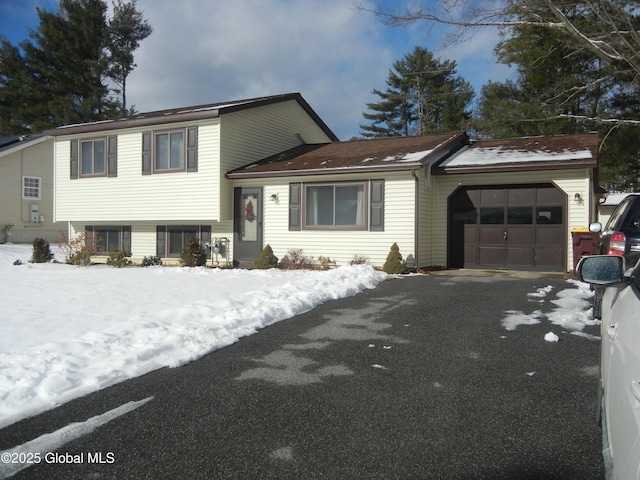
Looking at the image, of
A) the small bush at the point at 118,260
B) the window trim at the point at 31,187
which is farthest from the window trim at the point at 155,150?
the window trim at the point at 31,187

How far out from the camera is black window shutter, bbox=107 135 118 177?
52.0 ft

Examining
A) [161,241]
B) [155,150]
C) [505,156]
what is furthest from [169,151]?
[505,156]

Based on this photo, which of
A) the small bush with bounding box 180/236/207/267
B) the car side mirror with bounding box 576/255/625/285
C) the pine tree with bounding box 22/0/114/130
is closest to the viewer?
the car side mirror with bounding box 576/255/625/285

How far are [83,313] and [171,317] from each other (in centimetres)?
187

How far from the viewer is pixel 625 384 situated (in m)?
1.69

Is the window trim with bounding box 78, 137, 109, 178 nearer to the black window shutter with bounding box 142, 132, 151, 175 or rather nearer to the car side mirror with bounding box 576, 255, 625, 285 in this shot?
the black window shutter with bounding box 142, 132, 151, 175

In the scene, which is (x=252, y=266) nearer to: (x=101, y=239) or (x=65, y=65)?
(x=101, y=239)

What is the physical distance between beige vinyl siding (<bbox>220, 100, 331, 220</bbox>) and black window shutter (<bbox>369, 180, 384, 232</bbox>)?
4628 millimetres

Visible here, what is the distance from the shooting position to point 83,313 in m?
7.29

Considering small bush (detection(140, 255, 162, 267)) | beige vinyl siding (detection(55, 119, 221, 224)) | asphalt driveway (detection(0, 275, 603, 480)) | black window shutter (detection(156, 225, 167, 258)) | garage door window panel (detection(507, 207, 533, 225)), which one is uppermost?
beige vinyl siding (detection(55, 119, 221, 224))

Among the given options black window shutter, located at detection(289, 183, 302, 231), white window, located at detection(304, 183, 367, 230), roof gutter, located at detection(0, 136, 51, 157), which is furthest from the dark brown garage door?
roof gutter, located at detection(0, 136, 51, 157)

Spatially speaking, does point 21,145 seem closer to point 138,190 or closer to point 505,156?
point 138,190

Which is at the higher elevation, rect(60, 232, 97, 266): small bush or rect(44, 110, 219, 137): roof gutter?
rect(44, 110, 219, 137): roof gutter

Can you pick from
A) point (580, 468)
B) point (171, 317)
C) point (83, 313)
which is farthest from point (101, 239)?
point (580, 468)
